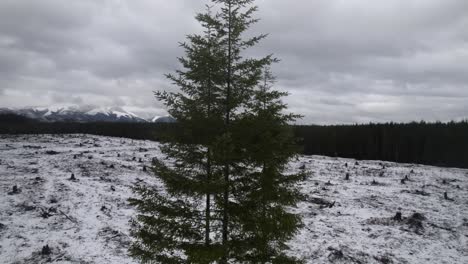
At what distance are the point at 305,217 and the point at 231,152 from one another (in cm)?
1281

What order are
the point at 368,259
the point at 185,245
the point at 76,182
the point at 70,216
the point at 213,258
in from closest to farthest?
1. the point at 213,258
2. the point at 185,245
3. the point at 368,259
4. the point at 70,216
5. the point at 76,182

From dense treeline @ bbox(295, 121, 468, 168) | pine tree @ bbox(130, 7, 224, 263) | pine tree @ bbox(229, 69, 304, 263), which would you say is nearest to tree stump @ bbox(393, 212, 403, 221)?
pine tree @ bbox(229, 69, 304, 263)

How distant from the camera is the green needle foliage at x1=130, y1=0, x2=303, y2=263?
28.7ft

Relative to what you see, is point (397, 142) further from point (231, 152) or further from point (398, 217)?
point (231, 152)

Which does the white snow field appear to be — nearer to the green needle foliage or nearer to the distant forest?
the green needle foliage

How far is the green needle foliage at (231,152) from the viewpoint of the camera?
8.73 m

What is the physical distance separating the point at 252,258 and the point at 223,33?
6.42 meters

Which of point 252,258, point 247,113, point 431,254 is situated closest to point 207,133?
point 247,113

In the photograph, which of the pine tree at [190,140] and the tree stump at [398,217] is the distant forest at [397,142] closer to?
the tree stump at [398,217]

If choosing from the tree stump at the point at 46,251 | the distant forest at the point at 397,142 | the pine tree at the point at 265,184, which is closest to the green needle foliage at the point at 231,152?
the pine tree at the point at 265,184

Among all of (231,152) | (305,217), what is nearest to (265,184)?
(231,152)

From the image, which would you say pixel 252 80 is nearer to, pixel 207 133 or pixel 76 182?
pixel 207 133

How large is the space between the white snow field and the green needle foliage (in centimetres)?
143

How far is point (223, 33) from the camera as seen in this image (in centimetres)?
936
